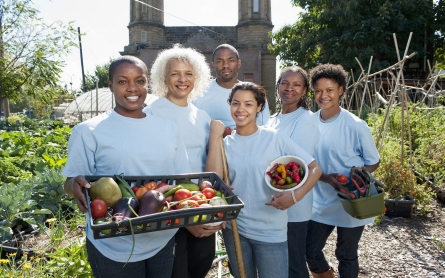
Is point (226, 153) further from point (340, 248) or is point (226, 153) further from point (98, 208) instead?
point (340, 248)

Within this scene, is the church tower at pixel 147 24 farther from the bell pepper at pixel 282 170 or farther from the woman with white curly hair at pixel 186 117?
the bell pepper at pixel 282 170

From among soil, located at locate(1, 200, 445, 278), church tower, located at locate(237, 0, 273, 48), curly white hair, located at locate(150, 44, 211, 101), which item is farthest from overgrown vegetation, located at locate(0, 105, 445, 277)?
church tower, located at locate(237, 0, 273, 48)

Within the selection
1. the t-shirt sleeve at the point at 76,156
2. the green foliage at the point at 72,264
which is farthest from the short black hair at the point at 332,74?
the green foliage at the point at 72,264

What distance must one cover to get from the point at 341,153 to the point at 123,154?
1.66 m

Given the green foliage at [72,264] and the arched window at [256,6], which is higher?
the arched window at [256,6]

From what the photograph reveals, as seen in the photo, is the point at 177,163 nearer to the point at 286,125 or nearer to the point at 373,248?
the point at 286,125

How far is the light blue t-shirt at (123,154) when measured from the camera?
6.50 ft

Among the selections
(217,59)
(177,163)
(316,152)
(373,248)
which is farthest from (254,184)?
(373,248)

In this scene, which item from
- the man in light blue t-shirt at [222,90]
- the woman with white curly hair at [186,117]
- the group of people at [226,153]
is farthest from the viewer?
the man in light blue t-shirt at [222,90]

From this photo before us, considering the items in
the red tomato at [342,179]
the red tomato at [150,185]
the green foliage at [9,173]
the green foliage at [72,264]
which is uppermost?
the red tomato at [150,185]

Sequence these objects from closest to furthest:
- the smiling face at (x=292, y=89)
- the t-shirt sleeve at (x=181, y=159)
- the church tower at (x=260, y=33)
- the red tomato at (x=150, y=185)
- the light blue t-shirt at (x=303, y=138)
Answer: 1. the red tomato at (x=150, y=185)
2. the t-shirt sleeve at (x=181, y=159)
3. the light blue t-shirt at (x=303, y=138)
4. the smiling face at (x=292, y=89)
5. the church tower at (x=260, y=33)

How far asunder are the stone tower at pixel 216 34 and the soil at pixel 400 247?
24.5 meters

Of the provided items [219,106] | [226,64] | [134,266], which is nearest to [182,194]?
[134,266]

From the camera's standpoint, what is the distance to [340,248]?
290 cm
